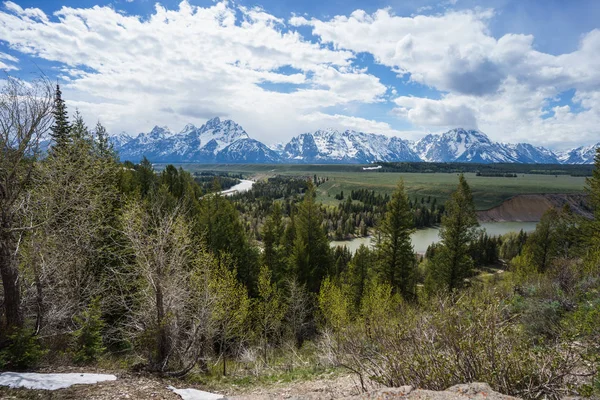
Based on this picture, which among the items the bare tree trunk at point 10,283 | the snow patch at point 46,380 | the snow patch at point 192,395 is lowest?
the snow patch at point 192,395

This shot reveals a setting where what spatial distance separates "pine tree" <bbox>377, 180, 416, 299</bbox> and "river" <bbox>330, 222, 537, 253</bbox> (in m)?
53.4

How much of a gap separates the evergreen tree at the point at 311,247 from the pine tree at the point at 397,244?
6.32 meters

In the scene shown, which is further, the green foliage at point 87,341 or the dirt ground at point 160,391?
the green foliage at point 87,341

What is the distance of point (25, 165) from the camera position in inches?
425

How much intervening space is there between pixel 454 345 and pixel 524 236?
93.3 meters

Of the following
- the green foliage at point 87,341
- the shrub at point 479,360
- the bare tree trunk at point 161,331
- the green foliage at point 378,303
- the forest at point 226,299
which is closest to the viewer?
the shrub at point 479,360

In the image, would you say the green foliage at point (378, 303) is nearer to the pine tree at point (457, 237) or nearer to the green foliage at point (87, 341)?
the pine tree at point (457, 237)

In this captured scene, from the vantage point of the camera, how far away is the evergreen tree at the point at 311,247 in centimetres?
2892

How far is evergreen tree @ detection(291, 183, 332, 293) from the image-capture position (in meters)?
28.9

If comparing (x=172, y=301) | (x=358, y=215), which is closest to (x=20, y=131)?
(x=172, y=301)

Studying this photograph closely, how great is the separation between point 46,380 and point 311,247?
2312cm

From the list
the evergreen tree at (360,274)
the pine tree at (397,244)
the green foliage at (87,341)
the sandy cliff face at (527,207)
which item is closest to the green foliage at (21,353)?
the green foliage at (87,341)

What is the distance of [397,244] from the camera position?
24938mm

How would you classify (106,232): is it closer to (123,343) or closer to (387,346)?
(123,343)
